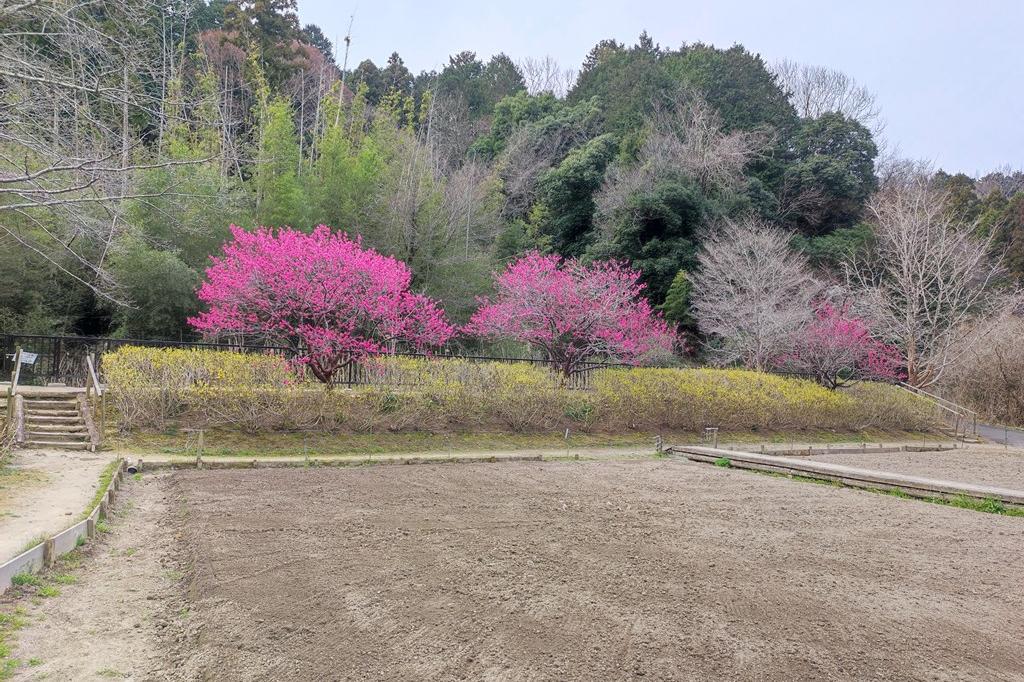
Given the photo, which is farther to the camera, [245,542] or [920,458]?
[920,458]

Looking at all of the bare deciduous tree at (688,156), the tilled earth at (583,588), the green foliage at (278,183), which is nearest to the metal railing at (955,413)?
the bare deciduous tree at (688,156)

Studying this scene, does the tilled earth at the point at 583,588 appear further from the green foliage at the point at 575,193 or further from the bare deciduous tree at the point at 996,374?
the green foliage at the point at 575,193

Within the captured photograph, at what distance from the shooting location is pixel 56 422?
33.6ft

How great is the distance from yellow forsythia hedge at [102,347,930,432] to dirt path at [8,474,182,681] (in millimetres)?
5447

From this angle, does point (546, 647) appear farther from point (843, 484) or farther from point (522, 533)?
point (843, 484)

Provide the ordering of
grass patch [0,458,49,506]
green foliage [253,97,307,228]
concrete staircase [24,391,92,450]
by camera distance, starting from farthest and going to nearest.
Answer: green foliage [253,97,307,228] < concrete staircase [24,391,92,450] < grass patch [0,458,49,506]

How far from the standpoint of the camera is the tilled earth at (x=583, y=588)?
3.38m

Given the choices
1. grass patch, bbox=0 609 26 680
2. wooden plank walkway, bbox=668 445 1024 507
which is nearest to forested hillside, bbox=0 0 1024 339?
grass patch, bbox=0 609 26 680

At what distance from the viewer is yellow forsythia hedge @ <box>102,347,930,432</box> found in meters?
10.8

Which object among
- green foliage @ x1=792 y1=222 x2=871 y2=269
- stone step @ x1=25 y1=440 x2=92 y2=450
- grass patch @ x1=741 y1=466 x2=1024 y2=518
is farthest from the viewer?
green foliage @ x1=792 y1=222 x2=871 y2=269

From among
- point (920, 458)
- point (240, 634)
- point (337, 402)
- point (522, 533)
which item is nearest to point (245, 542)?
point (240, 634)

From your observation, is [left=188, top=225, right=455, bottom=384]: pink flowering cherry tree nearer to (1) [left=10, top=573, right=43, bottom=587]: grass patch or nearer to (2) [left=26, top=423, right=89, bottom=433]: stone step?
(2) [left=26, top=423, right=89, bottom=433]: stone step

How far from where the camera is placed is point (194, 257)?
16.9 metres

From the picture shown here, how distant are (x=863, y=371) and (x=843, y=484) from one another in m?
12.9
